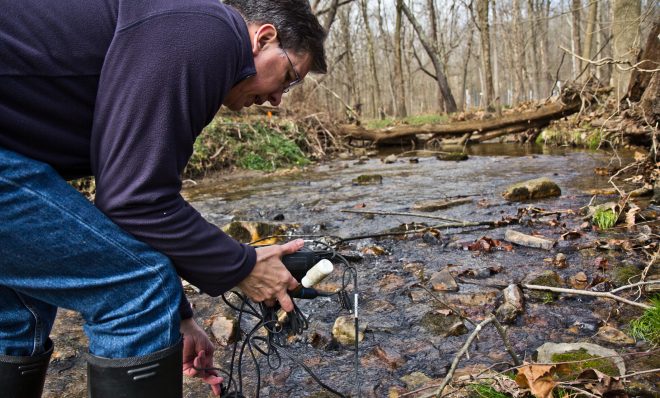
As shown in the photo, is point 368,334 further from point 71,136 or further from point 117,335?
point 71,136

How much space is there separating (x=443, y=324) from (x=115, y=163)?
191 cm

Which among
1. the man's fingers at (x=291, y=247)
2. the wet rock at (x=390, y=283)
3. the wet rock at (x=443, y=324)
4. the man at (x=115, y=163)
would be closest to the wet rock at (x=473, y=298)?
the wet rock at (x=443, y=324)

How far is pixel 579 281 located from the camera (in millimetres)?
3055

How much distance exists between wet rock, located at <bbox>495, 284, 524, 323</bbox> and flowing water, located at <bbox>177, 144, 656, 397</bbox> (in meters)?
0.04

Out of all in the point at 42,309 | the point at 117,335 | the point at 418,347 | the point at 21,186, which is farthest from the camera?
the point at 418,347

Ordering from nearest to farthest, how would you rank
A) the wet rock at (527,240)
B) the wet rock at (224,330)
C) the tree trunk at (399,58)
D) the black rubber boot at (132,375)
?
the black rubber boot at (132,375) → the wet rock at (224,330) → the wet rock at (527,240) → the tree trunk at (399,58)

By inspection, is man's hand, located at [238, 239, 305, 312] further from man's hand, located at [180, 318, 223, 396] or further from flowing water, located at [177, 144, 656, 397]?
flowing water, located at [177, 144, 656, 397]

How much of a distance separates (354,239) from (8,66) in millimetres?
3400

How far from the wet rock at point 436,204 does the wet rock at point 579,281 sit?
2.44 meters

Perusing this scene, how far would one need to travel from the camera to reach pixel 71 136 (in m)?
1.38

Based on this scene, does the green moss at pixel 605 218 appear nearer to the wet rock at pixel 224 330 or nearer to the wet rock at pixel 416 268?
the wet rock at pixel 416 268

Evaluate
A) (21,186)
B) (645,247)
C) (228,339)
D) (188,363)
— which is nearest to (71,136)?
(21,186)

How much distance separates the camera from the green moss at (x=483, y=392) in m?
1.83

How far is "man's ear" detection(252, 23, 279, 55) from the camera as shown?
1.63 m
